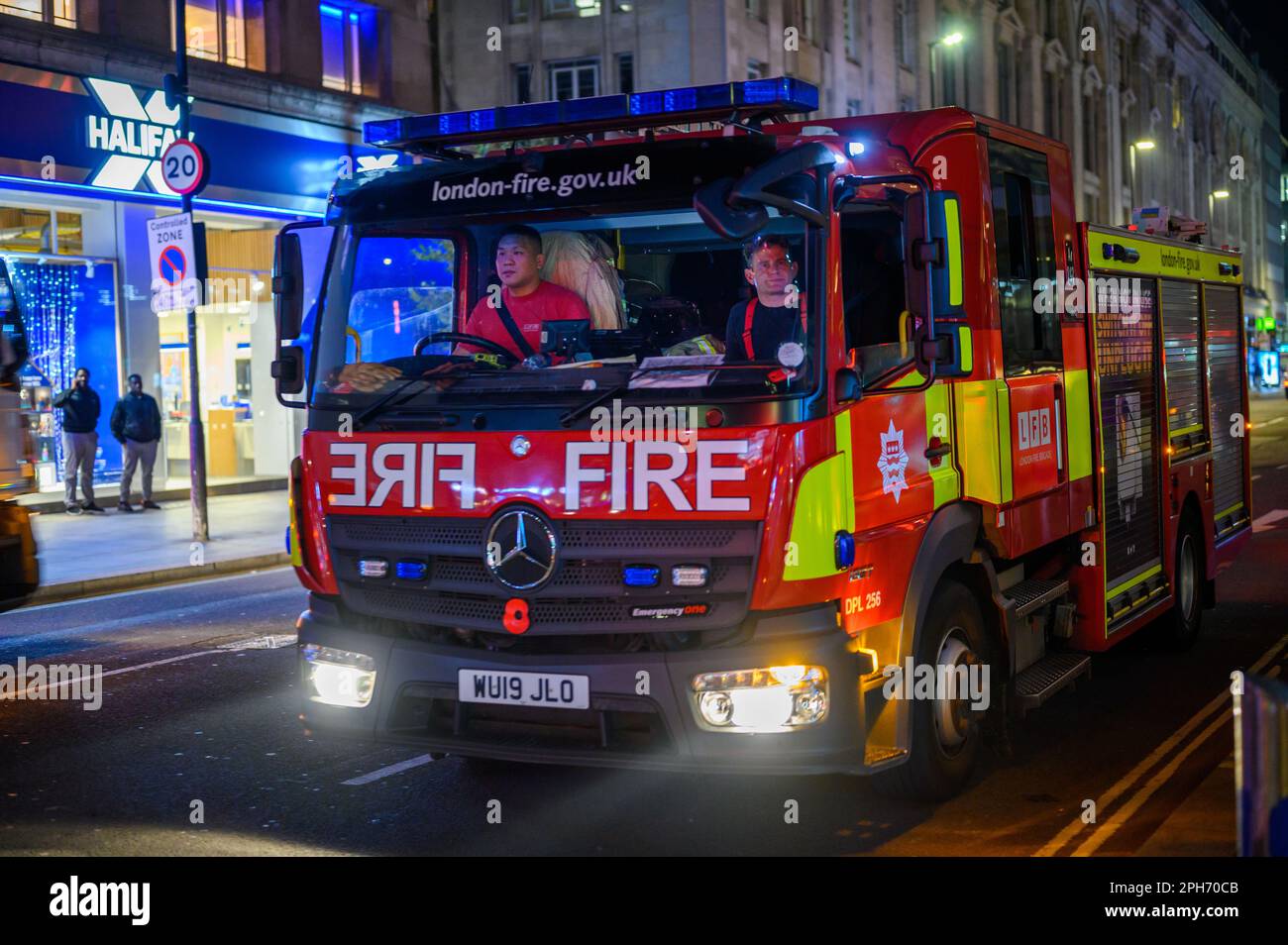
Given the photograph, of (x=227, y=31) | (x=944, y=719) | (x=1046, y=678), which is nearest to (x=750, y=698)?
(x=944, y=719)

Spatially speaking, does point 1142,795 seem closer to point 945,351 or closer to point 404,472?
point 945,351

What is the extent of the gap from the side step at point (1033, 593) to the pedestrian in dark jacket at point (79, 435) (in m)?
16.0

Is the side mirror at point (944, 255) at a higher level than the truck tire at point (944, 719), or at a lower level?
higher

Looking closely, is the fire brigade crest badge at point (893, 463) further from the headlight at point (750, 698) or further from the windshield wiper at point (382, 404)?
the windshield wiper at point (382, 404)

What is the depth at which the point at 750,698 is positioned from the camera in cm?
536

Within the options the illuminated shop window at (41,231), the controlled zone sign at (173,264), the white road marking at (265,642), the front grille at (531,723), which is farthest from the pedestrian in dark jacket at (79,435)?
the front grille at (531,723)

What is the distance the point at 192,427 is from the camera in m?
18.0

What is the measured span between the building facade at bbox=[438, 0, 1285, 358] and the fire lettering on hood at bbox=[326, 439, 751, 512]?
8.25 metres

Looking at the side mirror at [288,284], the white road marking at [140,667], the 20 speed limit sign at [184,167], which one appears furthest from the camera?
the 20 speed limit sign at [184,167]

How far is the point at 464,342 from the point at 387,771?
85.4 inches

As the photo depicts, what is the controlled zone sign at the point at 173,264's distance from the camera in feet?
56.0

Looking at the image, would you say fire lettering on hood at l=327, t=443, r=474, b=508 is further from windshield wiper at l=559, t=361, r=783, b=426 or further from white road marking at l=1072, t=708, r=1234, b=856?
white road marking at l=1072, t=708, r=1234, b=856

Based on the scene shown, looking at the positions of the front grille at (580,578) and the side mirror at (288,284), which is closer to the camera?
the front grille at (580,578)

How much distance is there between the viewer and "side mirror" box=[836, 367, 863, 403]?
5.54 m
